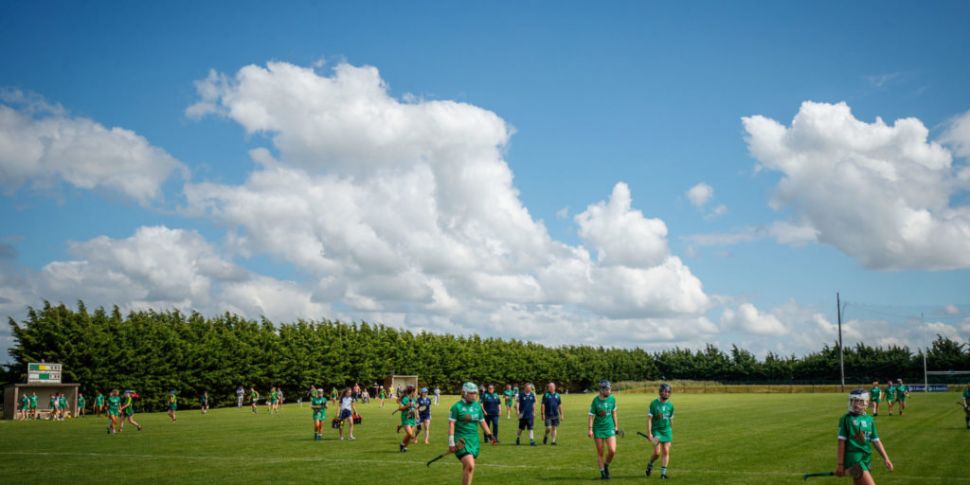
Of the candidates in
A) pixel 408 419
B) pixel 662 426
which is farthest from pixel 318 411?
pixel 662 426

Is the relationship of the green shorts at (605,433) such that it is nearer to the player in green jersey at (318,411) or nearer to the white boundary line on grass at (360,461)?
the white boundary line on grass at (360,461)

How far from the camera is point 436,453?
26469mm

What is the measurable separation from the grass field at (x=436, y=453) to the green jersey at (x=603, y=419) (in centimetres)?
129

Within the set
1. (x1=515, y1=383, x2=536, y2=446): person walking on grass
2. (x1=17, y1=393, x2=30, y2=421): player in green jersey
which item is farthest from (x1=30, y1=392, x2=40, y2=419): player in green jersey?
(x1=515, y1=383, x2=536, y2=446): person walking on grass

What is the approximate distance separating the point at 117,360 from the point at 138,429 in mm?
34389

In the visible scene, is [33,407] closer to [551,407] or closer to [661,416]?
[551,407]

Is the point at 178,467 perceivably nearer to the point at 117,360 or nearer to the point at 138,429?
the point at 138,429

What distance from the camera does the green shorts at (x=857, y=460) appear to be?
12211 mm

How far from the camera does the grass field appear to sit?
797 inches

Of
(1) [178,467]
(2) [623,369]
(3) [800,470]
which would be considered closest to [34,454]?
(1) [178,467]

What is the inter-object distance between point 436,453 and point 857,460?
1662cm

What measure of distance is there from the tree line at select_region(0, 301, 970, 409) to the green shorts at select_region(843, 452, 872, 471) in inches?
2800

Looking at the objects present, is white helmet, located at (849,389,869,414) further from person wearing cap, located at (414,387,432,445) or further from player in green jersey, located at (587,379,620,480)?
person wearing cap, located at (414,387,432,445)

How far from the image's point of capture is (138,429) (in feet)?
143
